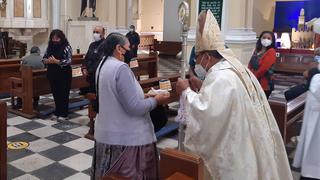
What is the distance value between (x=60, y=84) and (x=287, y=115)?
138 inches

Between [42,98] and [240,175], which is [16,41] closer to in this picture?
[42,98]

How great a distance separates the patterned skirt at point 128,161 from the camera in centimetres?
264

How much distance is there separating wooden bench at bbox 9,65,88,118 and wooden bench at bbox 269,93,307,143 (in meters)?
3.95

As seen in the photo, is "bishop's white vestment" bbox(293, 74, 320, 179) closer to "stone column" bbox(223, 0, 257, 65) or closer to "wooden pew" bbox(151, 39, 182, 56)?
"stone column" bbox(223, 0, 257, 65)

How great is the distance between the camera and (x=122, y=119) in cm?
262

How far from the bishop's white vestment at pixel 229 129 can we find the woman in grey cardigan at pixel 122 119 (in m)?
0.50

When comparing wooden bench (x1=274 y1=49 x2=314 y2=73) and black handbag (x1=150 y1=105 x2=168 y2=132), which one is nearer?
black handbag (x1=150 y1=105 x2=168 y2=132)

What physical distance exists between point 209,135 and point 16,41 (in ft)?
37.9

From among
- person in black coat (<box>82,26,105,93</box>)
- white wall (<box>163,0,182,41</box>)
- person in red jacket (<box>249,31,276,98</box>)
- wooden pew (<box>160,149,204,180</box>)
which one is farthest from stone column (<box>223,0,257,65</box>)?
white wall (<box>163,0,182,41</box>)

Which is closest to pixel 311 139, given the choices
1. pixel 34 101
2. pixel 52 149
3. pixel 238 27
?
pixel 52 149

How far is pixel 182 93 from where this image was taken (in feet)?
7.61

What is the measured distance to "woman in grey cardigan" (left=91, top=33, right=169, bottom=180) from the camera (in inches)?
101

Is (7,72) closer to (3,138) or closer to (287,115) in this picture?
(3,138)

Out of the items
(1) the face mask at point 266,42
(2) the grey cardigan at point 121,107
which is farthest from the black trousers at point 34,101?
(2) the grey cardigan at point 121,107
